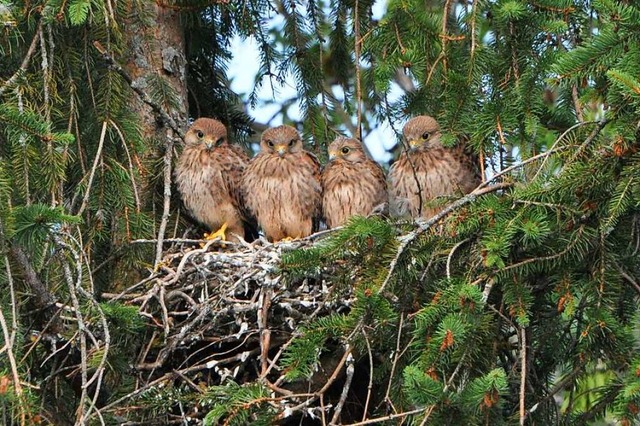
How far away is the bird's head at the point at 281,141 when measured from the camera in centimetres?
692

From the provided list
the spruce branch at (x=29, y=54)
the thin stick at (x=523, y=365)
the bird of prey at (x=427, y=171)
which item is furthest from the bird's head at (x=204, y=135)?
the thin stick at (x=523, y=365)

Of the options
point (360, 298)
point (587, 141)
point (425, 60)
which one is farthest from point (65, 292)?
point (587, 141)

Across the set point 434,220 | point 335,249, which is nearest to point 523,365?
point 434,220

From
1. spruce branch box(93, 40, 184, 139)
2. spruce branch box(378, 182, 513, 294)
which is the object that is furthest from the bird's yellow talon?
spruce branch box(378, 182, 513, 294)

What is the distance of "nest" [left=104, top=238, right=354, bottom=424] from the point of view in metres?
5.49

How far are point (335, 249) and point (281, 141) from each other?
2459 millimetres

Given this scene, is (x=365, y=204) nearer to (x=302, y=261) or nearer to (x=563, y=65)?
(x=302, y=261)

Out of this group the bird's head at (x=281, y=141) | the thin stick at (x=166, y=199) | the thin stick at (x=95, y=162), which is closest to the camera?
the thin stick at (x=95, y=162)

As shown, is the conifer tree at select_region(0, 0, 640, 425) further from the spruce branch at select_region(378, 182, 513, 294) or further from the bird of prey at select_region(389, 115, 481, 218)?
the bird of prey at select_region(389, 115, 481, 218)

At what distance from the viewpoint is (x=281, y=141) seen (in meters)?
6.93

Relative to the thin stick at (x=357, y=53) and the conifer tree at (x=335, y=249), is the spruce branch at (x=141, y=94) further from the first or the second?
the thin stick at (x=357, y=53)

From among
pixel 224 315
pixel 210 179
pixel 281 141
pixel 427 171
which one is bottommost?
pixel 224 315

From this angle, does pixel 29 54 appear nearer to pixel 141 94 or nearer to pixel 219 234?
pixel 141 94

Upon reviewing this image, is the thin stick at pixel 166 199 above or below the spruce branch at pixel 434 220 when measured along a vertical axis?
above
